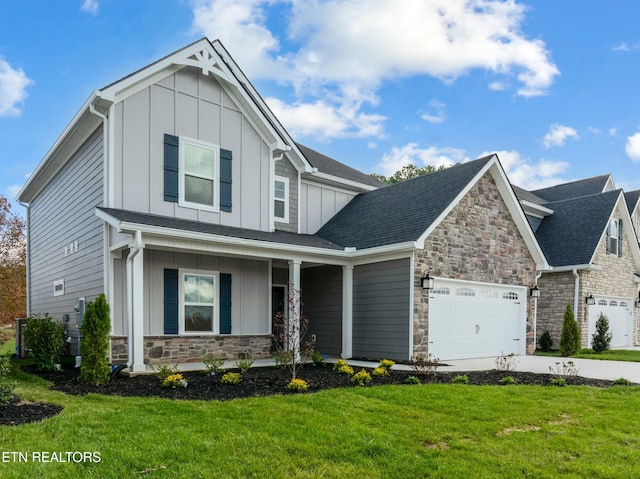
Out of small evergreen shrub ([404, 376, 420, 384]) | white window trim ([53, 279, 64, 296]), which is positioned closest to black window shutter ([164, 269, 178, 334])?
white window trim ([53, 279, 64, 296])

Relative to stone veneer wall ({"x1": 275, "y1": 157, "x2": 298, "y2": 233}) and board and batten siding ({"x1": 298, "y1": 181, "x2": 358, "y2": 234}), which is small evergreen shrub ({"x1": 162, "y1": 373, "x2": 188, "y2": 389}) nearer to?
stone veneer wall ({"x1": 275, "y1": 157, "x2": 298, "y2": 233})

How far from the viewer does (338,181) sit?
1556 centimetres

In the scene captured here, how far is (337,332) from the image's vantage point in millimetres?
13172

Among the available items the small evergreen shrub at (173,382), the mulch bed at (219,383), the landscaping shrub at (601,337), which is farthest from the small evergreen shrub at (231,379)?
the landscaping shrub at (601,337)

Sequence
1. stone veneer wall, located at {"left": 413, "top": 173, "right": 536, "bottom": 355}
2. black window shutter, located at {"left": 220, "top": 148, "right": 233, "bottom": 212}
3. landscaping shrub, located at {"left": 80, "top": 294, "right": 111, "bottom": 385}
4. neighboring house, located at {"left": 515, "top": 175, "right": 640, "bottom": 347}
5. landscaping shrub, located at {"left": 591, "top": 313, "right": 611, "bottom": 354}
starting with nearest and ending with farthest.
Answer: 1. landscaping shrub, located at {"left": 80, "top": 294, "right": 111, "bottom": 385}
2. stone veneer wall, located at {"left": 413, "top": 173, "right": 536, "bottom": 355}
3. black window shutter, located at {"left": 220, "top": 148, "right": 233, "bottom": 212}
4. landscaping shrub, located at {"left": 591, "top": 313, "right": 611, "bottom": 354}
5. neighboring house, located at {"left": 515, "top": 175, "right": 640, "bottom": 347}

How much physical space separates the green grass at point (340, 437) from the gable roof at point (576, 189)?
20.1 m

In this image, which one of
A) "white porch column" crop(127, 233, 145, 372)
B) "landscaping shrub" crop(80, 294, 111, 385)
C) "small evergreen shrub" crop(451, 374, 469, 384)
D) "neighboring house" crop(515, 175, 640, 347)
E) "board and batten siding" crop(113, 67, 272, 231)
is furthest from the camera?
"neighboring house" crop(515, 175, 640, 347)

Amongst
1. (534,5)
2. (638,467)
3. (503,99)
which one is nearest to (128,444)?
(638,467)

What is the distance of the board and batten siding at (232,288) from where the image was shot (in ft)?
33.7

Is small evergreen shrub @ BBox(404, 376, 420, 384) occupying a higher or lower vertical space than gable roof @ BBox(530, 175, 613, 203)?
lower

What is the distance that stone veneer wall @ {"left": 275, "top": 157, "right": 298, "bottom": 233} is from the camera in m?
13.7

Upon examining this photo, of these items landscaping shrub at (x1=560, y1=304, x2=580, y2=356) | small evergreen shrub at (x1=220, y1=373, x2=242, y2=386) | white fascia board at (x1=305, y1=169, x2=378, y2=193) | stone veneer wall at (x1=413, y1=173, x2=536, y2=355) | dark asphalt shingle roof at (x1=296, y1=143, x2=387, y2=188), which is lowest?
landscaping shrub at (x1=560, y1=304, x2=580, y2=356)

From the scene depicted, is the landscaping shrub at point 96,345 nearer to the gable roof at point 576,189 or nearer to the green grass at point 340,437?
the green grass at point 340,437

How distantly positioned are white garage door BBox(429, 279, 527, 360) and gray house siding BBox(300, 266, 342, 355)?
8.76 ft
